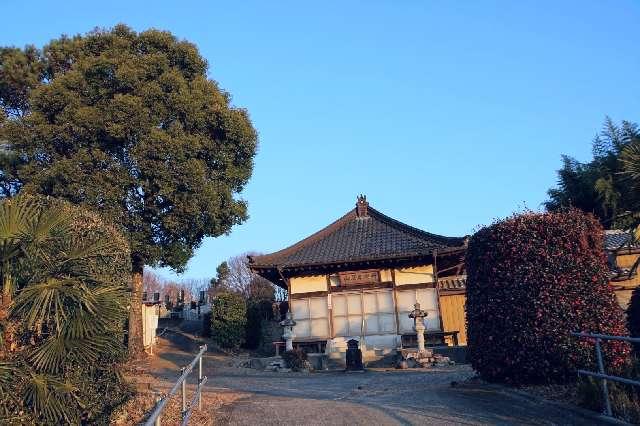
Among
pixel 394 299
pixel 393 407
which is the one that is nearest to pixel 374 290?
pixel 394 299

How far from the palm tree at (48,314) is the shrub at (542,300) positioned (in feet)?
18.7

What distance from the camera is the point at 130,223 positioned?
18.7 m

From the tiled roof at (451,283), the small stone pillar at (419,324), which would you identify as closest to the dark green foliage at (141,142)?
the small stone pillar at (419,324)

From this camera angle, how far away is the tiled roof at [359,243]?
21.3 meters

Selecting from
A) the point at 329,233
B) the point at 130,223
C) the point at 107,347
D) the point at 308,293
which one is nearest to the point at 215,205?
the point at 130,223

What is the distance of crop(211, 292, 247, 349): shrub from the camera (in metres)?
24.2

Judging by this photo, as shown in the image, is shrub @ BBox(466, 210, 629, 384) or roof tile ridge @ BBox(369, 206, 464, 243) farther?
roof tile ridge @ BBox(369, 206, 464, 243)

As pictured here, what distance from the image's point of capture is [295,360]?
18594 millimetres

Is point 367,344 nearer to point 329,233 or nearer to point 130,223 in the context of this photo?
point 329,233

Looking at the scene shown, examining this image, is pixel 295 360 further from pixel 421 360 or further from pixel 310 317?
pixel 421 360

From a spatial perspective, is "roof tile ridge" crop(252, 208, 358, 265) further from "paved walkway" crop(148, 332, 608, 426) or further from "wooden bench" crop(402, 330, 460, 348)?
"paved walkway" crop(148, 332, 608, 426)

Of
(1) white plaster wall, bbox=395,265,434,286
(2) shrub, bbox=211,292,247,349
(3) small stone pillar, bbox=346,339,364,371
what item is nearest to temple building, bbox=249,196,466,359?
(1) white plaster wall, bbox=395,265,434,286

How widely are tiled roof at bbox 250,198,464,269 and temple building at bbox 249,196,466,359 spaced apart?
42 mm

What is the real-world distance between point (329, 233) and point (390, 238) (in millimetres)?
3165
